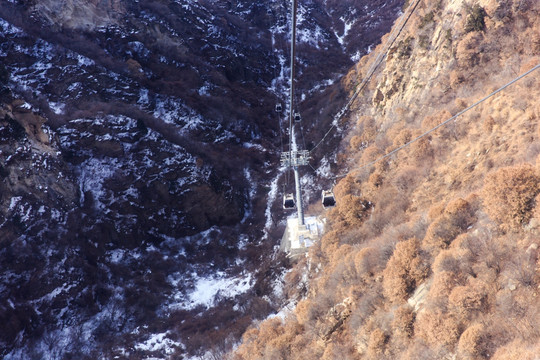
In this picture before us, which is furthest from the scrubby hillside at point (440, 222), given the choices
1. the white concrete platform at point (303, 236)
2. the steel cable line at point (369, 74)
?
the steel cable line at point (369, 74)

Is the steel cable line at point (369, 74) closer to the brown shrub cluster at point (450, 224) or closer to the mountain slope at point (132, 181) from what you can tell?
the mountain slope at point (132, 181)

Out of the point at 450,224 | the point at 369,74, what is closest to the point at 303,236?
the point at 450,224

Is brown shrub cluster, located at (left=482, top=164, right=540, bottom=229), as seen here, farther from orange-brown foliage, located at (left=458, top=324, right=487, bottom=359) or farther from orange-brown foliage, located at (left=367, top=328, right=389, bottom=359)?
orange-brown foliage, located at (left=367, top=328, right=389, bottom=359)

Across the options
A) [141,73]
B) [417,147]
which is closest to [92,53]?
[141,73]

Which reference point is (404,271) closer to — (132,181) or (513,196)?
(513,196)

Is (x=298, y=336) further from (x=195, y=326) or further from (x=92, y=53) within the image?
(x=92, y=53)

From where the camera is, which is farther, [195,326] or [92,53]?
[92,53]

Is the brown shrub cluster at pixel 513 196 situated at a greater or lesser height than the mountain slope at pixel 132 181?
lesser
